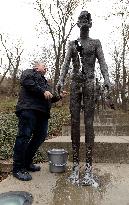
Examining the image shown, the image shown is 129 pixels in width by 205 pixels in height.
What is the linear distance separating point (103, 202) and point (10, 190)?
126 centimetres

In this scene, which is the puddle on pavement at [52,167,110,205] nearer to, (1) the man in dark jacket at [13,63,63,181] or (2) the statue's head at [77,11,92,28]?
(1) the man in dark jacket at [13,63,63,181]

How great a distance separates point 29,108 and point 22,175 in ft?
3.21

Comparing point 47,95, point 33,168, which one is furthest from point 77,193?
point 47,95

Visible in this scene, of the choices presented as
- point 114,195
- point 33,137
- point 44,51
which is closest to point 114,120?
point 33,137

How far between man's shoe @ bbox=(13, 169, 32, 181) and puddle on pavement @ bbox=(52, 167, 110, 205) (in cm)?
45

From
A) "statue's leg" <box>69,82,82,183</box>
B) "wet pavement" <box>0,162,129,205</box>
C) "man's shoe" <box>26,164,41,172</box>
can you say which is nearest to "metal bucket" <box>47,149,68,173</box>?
"wet pavement" <box>0,162,129,205</box>

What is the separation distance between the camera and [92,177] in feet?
16.9

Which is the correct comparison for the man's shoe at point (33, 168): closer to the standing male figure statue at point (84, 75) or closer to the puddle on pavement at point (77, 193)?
the puddle on pavement at point (77, 193)

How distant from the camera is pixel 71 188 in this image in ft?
16.0

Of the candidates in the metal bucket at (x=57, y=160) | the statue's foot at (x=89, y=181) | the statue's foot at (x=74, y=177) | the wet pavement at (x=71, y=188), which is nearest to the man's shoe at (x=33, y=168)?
the wet pavement at (x=71, y=188)

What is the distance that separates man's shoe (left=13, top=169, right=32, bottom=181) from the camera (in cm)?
521

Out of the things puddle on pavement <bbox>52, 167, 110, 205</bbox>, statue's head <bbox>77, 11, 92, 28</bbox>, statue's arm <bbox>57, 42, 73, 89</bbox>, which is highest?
statue's head <bbox>77, 11, 92, 28</bbox>

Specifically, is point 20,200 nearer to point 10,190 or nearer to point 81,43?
point 10,190

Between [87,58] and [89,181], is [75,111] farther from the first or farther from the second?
[89,181]
